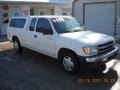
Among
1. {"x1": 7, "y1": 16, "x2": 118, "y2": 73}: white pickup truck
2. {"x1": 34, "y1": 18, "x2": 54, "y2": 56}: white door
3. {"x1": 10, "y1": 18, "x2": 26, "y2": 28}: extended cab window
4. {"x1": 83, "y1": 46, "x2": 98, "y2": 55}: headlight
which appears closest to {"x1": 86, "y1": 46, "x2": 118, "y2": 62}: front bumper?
{"x1": 7, "y1": 16, "x2": 118, "y2": 73}: white pickup truck

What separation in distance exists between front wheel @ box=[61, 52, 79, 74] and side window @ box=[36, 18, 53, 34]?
1122 mm

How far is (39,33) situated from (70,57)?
2.00m

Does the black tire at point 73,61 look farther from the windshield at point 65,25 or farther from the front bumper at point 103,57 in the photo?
the windshield at point 65,25

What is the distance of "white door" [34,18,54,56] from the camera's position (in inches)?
307

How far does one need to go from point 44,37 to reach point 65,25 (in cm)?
91

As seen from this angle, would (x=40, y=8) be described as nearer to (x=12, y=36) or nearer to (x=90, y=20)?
(x=90, y=20)

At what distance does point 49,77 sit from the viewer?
6.96 metres

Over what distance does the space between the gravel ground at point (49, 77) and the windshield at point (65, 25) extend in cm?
143

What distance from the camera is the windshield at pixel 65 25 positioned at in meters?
7.74

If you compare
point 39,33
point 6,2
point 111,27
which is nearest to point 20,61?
point 39,33

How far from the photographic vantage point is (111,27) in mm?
A: 13648

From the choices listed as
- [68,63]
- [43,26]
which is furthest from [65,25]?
[68,63]

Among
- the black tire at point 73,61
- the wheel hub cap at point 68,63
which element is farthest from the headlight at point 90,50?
the wheel hub cap at point 68,63

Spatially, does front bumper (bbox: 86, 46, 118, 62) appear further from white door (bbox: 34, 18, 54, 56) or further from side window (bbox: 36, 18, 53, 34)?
side window (bbox: 36, 18, 53, 34)
